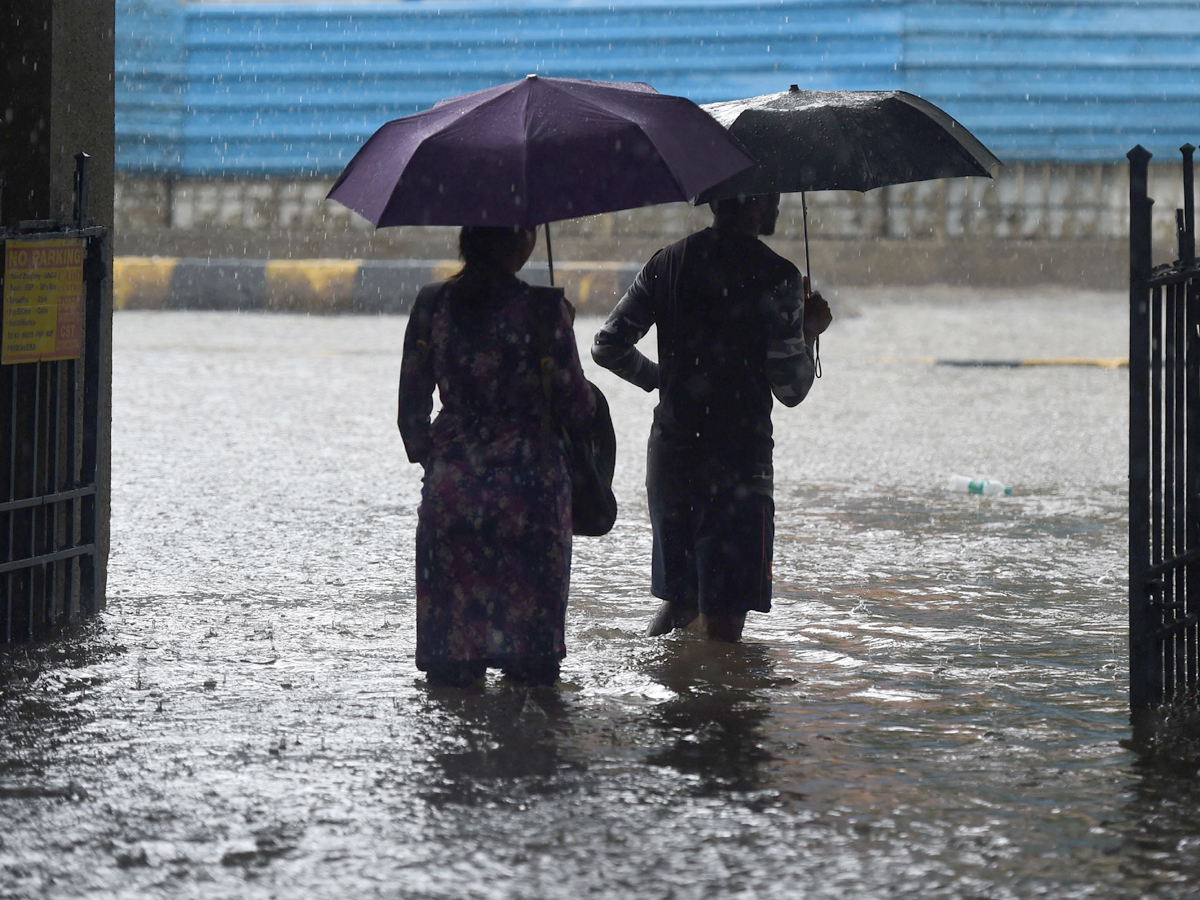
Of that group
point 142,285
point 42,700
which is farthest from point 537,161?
point 142,285

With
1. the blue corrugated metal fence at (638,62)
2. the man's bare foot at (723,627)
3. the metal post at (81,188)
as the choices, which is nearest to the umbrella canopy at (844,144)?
the man's bare foot at (723,627)

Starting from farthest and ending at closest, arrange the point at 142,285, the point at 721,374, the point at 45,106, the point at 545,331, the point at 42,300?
the point at 142,285 < the point at 45,106 < the point at 42,300 < the point at 721,374 < the point at 545,331

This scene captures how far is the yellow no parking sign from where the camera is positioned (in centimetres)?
552

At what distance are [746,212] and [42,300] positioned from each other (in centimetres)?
231

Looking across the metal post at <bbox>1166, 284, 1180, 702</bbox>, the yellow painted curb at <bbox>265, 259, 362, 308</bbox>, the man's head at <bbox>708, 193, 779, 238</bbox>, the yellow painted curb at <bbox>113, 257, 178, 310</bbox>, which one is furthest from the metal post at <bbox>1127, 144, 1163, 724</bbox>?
the yellow painted curb at <bbox>113, 257, 178, 310</bbox>

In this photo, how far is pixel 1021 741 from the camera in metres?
4.54

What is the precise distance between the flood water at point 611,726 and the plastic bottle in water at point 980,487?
85mm

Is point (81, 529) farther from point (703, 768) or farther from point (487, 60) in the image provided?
point (487, 60)

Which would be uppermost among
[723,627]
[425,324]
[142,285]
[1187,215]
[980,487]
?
[142,285]

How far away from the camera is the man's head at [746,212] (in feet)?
17.4

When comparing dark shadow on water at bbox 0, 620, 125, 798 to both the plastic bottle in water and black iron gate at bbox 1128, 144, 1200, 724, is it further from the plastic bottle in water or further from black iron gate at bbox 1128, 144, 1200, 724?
the plastic bottle in water

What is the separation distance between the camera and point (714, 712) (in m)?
4.84

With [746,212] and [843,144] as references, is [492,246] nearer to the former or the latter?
[746,212]


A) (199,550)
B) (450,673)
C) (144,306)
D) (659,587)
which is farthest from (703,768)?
(144,306)
